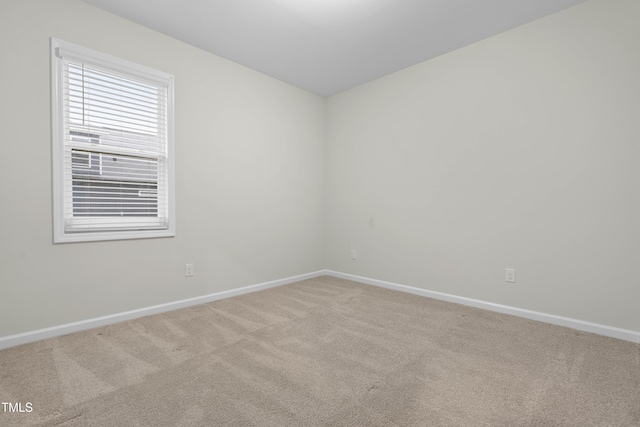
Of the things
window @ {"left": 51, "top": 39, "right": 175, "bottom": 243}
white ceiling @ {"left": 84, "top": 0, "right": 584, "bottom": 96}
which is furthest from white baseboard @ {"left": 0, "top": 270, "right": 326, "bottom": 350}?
white ceiling @ {"left": 84, "top": 0, "right": 584, "bottom": 96}

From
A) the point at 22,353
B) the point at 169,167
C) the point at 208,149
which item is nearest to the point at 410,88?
the point at 208,149

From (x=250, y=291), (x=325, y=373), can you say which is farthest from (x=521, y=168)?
(x=250, y=291)

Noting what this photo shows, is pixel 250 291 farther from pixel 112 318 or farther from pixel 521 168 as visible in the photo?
pixel 521 168

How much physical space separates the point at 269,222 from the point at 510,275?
2.68m

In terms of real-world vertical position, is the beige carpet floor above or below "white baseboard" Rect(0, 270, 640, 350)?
below

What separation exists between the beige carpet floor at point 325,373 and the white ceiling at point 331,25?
104 inches

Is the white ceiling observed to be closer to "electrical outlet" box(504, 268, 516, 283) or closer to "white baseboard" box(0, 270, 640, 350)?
"electrical outlet" box(504, 268, 516, 283)

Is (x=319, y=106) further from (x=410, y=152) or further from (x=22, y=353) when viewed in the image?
(x=22, y=353)

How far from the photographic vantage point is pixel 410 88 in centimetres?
340

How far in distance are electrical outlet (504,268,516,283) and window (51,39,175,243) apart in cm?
328

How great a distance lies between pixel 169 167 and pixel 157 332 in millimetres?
1504

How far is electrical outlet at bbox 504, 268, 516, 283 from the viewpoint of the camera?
2.72 m

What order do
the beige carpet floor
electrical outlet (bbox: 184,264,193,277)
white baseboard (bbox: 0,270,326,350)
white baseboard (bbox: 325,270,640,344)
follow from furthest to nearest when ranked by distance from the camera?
electrical outlet (bbox: 184,264,193,277) < white baseboard (bbox: 325,270,640,344) < white baseboard (bbox: 0,270,326,350) < the beige carpet floor

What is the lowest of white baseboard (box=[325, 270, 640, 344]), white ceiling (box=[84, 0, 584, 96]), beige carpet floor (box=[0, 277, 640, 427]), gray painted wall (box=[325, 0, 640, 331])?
beige carpet floor (box=[0, 277, 640, 427])
